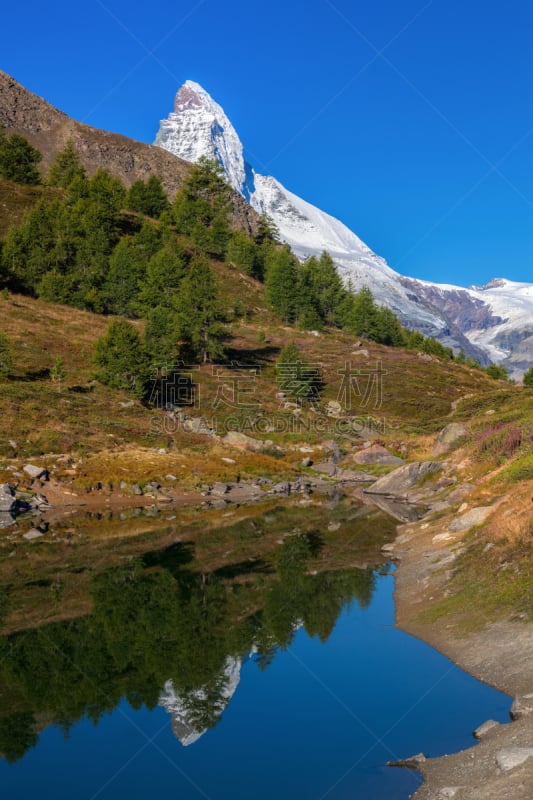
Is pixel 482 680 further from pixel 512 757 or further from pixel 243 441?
pixel 243 441

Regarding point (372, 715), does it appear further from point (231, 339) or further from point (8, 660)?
point (231, 339)

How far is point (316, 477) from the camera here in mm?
53406

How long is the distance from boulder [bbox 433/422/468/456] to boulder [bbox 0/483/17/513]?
98.7 ft

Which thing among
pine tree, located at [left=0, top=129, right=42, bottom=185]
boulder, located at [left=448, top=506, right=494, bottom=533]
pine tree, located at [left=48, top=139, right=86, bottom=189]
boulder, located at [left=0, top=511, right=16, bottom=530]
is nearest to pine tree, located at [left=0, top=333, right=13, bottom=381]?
boulder, located at [left=0, top=511, right=16, bottom=530]

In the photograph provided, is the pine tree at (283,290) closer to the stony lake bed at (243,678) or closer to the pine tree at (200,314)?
the pine tree at (200,314)

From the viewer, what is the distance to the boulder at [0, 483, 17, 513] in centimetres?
3684

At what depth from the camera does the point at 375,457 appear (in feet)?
187

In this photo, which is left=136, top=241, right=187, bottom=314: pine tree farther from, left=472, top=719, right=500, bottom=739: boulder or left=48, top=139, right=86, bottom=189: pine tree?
left=472, top=719, right=500, bottom=739: boulder

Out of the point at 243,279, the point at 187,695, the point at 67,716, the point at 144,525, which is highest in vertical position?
the point at 243,279

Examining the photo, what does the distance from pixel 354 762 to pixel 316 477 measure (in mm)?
42359

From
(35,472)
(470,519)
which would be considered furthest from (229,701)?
(35,472)

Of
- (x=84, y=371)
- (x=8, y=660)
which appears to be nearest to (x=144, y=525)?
(x=8, y=660)

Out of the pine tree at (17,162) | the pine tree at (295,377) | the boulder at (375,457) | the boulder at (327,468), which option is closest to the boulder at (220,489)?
the boulder at (327,468)

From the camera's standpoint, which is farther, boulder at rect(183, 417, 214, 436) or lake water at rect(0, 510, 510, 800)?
boulder at rect(183, 417, 214, 436)
